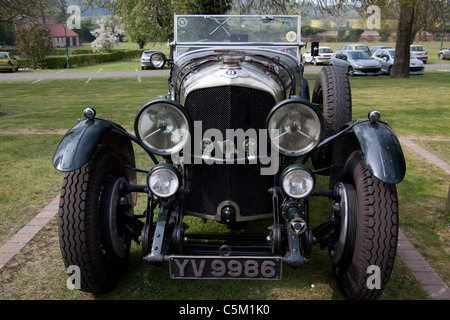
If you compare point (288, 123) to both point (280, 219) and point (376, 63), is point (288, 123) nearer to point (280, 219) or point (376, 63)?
point (280, 219)

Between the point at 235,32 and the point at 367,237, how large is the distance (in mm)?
3304

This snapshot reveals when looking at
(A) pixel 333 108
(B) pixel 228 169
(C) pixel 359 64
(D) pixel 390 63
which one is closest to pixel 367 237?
(B) pixel 228 169

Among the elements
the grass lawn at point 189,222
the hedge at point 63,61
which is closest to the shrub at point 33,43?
the hedge at point 63,61

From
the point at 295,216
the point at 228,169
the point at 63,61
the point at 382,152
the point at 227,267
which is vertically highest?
the point at 63,61

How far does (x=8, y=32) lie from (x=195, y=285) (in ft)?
179

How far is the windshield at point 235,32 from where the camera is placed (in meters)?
4.85

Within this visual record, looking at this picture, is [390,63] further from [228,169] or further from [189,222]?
[228,169]

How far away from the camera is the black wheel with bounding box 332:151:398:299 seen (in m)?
2.40

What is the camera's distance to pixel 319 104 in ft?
16.5


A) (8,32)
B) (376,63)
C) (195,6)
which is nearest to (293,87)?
(195,6)

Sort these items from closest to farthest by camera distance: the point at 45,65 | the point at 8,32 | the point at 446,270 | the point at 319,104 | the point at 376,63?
the point at 446,270 → the point at 319,104 → the point at 376,63 → the point at 45,65 → the point at 8,32

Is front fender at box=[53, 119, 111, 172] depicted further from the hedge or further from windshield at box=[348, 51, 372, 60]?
the hedge

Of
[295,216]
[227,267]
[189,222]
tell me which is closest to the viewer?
[227,267]

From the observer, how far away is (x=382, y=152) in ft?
8.21
